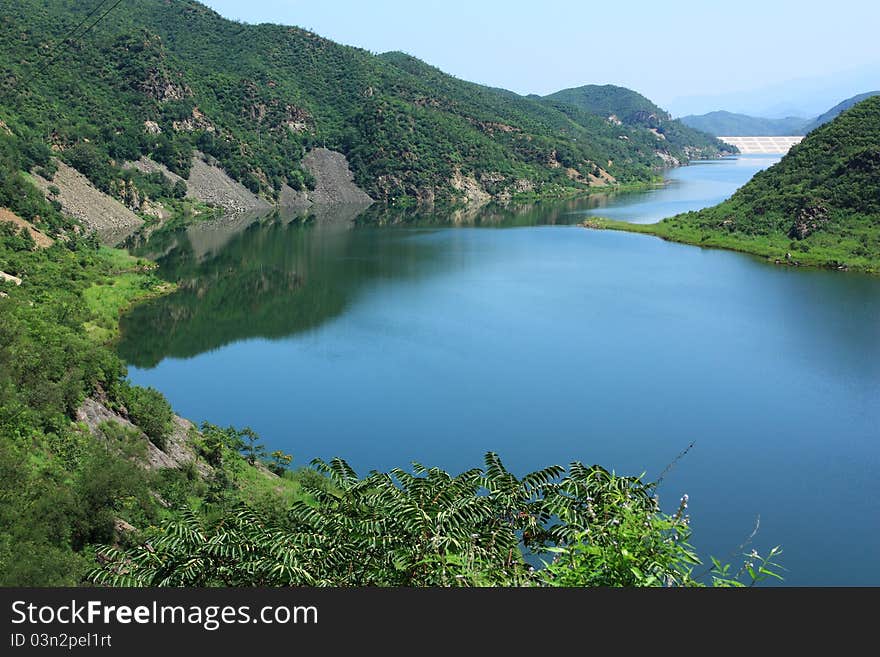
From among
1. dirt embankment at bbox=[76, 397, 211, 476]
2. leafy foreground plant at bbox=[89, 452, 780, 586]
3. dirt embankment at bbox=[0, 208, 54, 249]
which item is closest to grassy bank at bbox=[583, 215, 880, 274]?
dirt embankment at bbox=[76, 397, 211, 476]

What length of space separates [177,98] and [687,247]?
236ft

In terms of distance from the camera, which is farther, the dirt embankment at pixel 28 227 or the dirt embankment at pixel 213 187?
the dirt embankment at pixel 213 187

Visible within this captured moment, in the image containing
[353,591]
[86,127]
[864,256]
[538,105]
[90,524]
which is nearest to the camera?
[353,591]

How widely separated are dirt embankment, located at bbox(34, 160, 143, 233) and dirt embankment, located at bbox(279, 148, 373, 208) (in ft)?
110

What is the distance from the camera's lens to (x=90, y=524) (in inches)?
615

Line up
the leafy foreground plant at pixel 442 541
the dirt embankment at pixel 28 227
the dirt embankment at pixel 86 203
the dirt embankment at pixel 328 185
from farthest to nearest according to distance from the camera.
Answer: the dirt embankment at pixel 328 185 → the dirt embankment at pixel 86 203 → the dirt embankment at pixel 28 227 → the leafy foreground plant at pixel 442 541

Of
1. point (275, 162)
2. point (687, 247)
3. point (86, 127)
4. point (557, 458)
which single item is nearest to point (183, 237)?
point (86, 127)

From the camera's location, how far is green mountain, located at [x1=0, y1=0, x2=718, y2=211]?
87.3m

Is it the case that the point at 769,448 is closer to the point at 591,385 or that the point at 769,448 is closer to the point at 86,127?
the point at 591,385

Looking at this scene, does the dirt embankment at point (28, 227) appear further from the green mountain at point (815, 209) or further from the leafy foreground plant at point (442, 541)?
the green mountain at point (815, 209)

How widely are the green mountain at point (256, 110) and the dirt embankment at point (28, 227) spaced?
20096mm

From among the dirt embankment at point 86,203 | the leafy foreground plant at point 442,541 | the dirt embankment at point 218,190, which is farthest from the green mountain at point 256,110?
the leafy foreground plant at point 442,541

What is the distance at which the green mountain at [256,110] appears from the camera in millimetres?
87312

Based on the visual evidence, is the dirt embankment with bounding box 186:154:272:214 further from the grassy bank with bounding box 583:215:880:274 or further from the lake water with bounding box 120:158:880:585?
the grassy bank with bounding box 583:215:880:274
